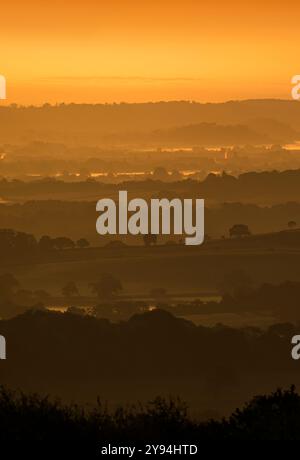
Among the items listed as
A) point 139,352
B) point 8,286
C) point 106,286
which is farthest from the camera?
point 8,286

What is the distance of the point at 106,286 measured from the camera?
520 ft

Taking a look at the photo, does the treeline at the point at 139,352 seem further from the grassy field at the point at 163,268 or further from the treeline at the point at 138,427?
the grassy field at the point at 163,268

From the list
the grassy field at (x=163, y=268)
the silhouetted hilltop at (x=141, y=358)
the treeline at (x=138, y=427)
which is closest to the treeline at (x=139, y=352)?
the silhouetted hilltop at (x=141, y=358)

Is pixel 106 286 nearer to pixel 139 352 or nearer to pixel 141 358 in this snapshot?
pixel 139 352

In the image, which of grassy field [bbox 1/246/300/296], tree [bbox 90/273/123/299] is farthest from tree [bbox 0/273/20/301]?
tree [bbox 90/273/123/299]

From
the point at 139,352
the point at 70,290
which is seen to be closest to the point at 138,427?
the point at 139,352

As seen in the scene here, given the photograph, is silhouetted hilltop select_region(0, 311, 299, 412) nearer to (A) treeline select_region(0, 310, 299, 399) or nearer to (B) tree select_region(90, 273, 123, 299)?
(A) treeline select_region(0, 310, 299, 399)

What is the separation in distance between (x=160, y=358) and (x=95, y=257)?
270 ft

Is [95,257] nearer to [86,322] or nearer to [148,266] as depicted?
[148,266]

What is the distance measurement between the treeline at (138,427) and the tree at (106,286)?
118 meters

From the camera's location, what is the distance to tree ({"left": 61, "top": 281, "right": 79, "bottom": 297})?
156413 millimetres

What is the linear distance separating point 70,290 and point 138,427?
416 feet

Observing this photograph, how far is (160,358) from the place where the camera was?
97.9 metres
